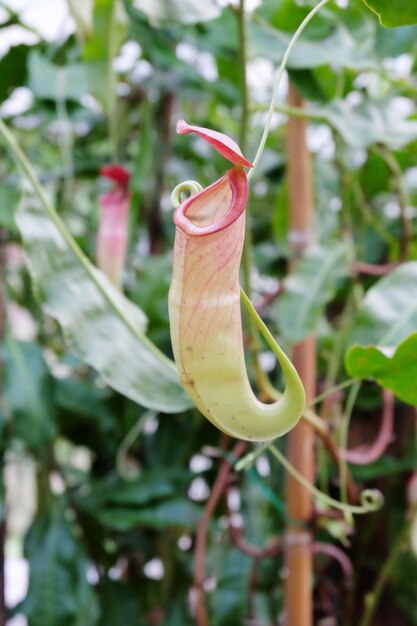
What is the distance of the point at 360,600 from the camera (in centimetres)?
89

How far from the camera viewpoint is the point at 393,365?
0.36 meters

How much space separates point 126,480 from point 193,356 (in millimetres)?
554

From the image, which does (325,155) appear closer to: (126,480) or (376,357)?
(126,480)

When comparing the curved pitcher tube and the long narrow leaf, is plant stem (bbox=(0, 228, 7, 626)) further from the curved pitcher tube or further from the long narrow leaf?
the curved pitcher tube

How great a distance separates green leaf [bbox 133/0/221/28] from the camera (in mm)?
512

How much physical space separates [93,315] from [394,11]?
0.84ft

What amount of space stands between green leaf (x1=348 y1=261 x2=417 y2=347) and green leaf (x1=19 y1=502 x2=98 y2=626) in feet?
1.50

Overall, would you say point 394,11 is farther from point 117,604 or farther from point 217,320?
point 117,604

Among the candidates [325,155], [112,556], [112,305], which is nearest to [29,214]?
[112,305]

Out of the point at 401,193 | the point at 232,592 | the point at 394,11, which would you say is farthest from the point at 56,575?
the point at 394,11

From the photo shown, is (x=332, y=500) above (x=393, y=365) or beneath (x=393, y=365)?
beneath

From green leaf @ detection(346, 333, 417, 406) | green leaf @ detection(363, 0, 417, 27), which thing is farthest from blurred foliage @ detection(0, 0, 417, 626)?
green leaf @ detection(363, 0, 417, 27)

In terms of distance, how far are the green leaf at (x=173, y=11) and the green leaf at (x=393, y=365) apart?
0.29 m

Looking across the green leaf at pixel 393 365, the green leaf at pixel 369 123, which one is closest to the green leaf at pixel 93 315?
the green leaf at pixel 393 365
